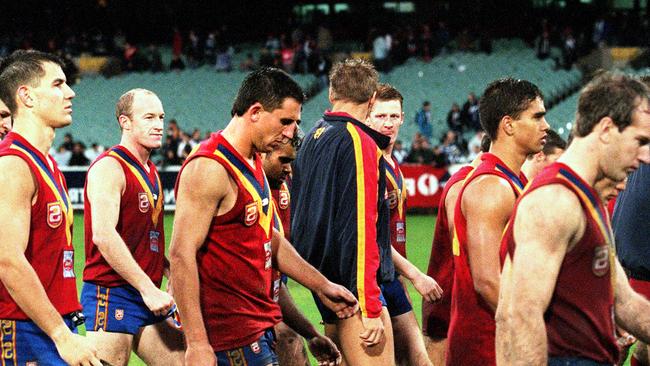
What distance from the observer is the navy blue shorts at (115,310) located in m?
6.84

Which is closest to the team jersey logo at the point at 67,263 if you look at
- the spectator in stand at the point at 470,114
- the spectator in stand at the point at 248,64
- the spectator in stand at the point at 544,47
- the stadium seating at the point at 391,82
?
the spectator in stand at the point at 470,114

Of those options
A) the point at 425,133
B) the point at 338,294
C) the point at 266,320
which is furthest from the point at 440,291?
the point at 425,133

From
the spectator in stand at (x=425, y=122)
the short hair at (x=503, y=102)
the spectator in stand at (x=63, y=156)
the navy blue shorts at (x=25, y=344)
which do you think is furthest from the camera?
the spectator in stand at (x=425, y=122)

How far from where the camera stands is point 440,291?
6625 mm

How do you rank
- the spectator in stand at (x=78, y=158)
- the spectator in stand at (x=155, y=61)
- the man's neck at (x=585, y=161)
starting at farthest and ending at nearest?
1. the spectator in stand at (x=155, y=61)
2. the spectator in stand at (x=78, y=158)
3. the man's neck at (x=585, y=161)

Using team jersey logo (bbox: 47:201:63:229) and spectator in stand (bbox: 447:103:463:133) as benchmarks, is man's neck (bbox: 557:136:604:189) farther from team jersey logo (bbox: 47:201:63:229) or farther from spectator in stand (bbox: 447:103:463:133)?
spectator in stand (bbox: 447:103:463:133)

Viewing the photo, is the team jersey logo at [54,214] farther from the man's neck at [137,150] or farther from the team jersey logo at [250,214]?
the man's neck at [137,150]

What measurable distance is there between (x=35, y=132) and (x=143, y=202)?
2.00 meters

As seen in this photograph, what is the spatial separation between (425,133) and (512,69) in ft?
16.2

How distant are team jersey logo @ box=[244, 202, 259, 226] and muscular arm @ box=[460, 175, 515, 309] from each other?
1058 millimetres

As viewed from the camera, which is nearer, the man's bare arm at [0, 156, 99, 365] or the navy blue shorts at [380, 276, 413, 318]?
the man's bare arm at [0, 156, 99, 365]

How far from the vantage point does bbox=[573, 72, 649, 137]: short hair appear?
4.09 meters

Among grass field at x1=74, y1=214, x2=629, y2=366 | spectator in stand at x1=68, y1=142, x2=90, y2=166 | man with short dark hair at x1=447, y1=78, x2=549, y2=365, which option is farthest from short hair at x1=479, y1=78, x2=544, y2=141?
spectator in stand at x1=68, y1=142, x2=90, y2=166

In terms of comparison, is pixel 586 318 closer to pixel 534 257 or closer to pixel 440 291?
pixel 534 257
